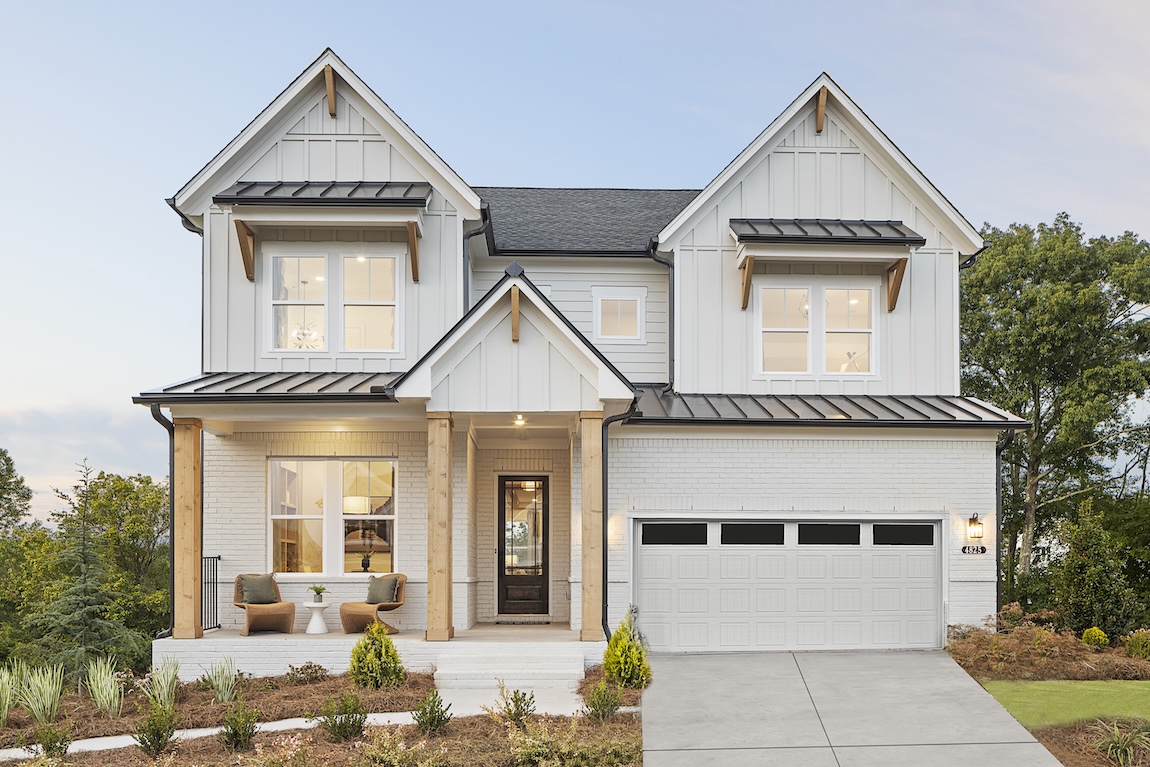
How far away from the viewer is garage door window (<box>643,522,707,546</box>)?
13891 mm

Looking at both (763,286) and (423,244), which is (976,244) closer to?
(763,286)

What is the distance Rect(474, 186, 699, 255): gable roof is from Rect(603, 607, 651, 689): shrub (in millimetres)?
6879

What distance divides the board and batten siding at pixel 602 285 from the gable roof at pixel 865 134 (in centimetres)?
111

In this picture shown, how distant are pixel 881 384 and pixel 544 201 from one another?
7.58 meters

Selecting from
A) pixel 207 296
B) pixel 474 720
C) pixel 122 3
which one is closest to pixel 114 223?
pixel 122 3

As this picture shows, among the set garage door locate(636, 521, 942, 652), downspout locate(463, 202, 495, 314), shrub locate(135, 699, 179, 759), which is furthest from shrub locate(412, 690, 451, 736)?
downspout locate(463, 202, 495, 314)

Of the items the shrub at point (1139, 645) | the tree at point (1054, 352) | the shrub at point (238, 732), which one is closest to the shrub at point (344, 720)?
the shrub at point (238, 732)

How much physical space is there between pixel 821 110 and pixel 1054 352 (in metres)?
10.2

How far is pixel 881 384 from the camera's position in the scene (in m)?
15.4

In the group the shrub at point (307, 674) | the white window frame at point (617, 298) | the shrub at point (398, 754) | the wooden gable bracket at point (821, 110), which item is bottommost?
the shrub at point (307, 674)

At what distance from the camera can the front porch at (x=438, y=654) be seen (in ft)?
38.8

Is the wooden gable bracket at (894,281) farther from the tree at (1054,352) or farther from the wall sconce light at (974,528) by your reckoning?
the tree at (1054,352)

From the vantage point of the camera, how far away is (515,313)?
1201 cm

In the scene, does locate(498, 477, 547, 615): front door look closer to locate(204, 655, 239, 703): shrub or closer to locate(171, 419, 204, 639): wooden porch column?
locate(204, 655, 239, 703): shrub
